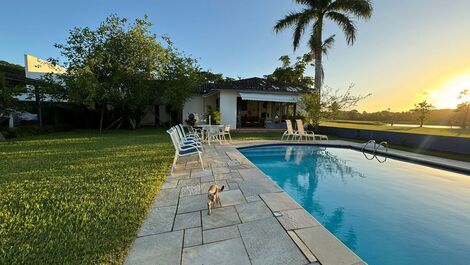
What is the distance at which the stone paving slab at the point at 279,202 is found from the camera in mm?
4254

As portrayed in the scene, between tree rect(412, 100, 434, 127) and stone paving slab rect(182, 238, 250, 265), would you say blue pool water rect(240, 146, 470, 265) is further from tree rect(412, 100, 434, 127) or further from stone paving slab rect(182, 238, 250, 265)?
tree rect(412, 100, 434, 127)

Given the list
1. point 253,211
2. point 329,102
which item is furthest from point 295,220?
point 329,102

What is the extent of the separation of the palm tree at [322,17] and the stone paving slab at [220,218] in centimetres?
1647

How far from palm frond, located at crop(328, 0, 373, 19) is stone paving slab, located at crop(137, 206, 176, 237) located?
793 inches

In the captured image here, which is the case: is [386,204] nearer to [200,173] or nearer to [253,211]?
[253,211]

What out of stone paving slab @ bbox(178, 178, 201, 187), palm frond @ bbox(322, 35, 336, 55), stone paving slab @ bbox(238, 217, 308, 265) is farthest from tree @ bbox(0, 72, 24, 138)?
palm frond @ bbox(322, 35, 336, 55)

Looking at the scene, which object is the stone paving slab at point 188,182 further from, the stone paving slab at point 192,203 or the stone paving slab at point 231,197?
the stone paving slab at point 231,197

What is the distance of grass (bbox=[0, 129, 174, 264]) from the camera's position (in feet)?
9.57

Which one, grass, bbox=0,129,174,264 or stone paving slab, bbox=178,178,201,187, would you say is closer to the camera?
grass, bbox=0,129,174,264

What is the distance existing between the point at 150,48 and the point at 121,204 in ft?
55.7

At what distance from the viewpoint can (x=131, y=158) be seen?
27.9 ft

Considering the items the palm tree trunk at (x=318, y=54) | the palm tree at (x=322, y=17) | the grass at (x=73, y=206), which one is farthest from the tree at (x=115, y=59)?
the palm tree trunk at (x=318, y=54)

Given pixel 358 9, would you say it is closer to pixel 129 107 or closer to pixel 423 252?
pixel 423 252

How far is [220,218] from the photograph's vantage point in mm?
3852
